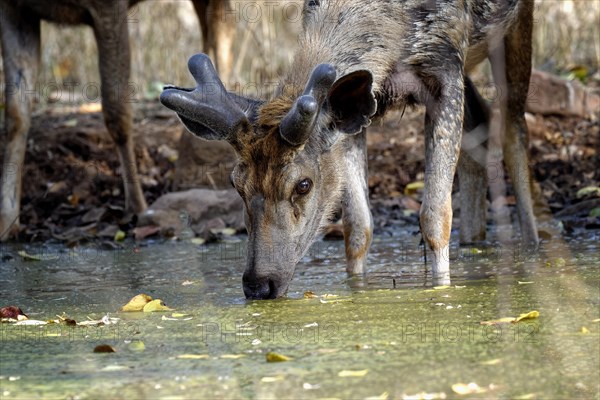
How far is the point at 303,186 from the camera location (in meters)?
7.00

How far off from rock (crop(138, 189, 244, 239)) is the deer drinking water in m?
2.97

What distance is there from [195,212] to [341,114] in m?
4.14

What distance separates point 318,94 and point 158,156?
709cm

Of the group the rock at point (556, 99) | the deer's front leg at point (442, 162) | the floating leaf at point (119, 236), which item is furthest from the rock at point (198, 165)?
the deer's front leg at point (442, 162)

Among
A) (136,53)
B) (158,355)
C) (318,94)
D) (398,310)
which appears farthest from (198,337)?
(136,53)

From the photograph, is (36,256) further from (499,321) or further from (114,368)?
(499,321)

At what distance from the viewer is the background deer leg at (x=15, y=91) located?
35.6 ft

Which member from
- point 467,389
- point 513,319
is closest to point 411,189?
point 513,319

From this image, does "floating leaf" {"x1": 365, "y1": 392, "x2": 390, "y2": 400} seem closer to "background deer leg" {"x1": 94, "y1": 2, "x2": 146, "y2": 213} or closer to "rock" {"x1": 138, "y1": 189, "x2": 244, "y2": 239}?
"rock" {"x1": 138, "y1": 189, "x2": 244, "y2": 239}

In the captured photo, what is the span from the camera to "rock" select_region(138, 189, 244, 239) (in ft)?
35.7

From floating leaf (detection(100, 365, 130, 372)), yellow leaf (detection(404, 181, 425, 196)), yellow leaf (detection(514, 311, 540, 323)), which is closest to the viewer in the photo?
floating leaf (detection(100, 365, 130, 372))

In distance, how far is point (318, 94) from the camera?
6688 mm

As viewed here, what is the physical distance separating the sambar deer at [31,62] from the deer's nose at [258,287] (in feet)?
15.4

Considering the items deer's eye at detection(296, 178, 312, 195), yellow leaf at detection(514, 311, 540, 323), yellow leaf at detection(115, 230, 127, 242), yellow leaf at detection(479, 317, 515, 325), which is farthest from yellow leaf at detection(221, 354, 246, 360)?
yellow leaf at detection(115, 230, 127, 242)
